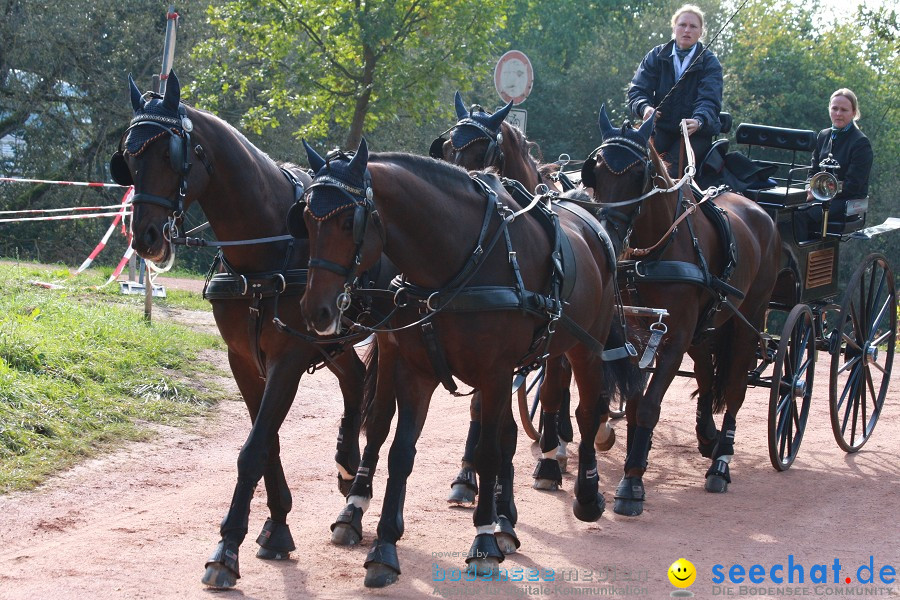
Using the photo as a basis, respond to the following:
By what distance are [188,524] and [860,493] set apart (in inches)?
172

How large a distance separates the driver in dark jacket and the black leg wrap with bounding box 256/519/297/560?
4007mm

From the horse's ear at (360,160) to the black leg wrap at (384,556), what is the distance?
1.73m

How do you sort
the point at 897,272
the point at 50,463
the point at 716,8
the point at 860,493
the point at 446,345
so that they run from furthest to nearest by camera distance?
the point at 716,8
the point at 897,272
the point at 860,493
the point at 50,463
the point at 446,345

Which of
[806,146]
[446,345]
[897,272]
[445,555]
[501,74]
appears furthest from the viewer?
[897,272]

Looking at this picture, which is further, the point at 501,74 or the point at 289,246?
the point at 501,74

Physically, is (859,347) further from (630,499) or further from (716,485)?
(630,499)

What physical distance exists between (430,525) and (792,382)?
319cm

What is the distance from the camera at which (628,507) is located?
20.3ft

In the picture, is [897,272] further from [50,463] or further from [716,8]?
[50,463]

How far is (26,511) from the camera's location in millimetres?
5586

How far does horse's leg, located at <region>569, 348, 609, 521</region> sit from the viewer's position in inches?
231

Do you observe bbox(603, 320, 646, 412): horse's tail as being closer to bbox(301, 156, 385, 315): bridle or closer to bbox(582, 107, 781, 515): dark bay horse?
bbox(582, 107, 781, 515): dark bay horse

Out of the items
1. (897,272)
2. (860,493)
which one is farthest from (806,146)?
(897,272)

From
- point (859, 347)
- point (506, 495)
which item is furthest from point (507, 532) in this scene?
point (859, 347)
